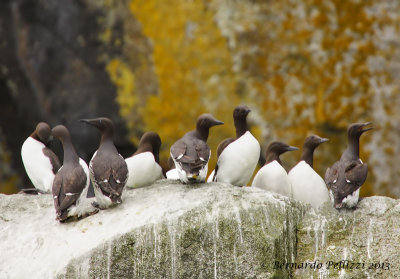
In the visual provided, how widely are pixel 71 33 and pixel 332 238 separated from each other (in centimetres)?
869

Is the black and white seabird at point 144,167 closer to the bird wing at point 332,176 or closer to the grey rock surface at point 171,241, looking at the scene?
the grey rock surface at point 171,241

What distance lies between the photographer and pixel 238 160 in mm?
7750

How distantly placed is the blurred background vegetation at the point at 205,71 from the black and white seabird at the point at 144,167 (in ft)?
16.4

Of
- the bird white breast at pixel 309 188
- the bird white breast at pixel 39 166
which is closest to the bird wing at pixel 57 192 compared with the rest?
the bird white breast at pixel 39 166

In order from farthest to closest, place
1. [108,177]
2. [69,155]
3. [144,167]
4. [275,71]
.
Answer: [275,71], [144,167], [69,155], [108,177]

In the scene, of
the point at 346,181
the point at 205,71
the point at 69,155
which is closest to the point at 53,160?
the point at 69,155

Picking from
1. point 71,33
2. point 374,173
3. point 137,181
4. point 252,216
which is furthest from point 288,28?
point 252,216

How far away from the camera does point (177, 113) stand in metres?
13.6

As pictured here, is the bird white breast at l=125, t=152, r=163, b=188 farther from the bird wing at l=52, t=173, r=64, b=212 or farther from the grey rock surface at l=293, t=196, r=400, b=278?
the grey rock surface at l=293, t=196, r=400, b=278

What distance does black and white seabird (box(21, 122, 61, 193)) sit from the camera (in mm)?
8234

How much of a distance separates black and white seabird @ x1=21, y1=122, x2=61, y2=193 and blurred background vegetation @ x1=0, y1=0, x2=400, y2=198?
5.16 m

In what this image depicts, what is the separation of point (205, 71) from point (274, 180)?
20.0 feet

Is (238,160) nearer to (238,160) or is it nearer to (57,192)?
(238,160)

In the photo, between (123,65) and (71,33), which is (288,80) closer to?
(123,65)
